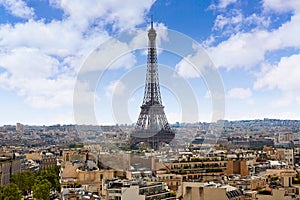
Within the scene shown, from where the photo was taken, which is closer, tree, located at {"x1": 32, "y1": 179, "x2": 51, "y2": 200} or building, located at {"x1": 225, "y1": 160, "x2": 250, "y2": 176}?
tree, located at {"x1": 32, "y1": 179, "x2": 51, "y2": 200}

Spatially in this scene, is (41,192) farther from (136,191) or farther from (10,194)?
(136,191)

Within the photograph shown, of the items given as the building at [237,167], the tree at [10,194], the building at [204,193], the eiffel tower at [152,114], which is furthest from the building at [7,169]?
the building at [204,193]

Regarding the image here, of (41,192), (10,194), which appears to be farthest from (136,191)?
(10,194)

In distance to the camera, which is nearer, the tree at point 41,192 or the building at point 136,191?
the building at point 136,191

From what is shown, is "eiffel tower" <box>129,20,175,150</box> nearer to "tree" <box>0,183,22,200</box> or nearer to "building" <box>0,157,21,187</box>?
"building" <box>0,157,21,187</box>

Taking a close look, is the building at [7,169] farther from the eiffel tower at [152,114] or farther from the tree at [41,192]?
the eiffel tower at [152,114]

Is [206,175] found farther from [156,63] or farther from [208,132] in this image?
[208,132]

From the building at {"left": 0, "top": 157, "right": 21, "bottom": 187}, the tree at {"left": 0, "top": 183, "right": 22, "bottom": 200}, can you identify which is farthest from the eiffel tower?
the tree at {"left": 0, "top": 183, "right": 22, "bottom": 200}

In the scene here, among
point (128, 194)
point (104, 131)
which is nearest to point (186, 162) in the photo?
point (128, 194)
